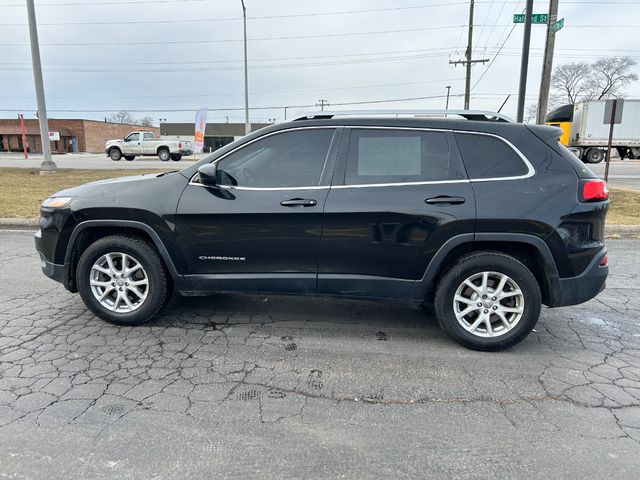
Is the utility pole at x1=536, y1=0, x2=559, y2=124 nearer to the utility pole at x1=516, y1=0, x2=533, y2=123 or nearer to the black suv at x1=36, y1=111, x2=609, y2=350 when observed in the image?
the utility pole at x1=516, y1=0, x2=533, y2=123

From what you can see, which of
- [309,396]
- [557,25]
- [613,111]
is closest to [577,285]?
[309,396]

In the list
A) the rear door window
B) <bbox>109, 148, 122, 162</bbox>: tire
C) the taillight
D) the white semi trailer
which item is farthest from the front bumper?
<bbox>109, 148, 122, 162</bbox>: tire

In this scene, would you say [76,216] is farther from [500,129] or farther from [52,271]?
[500,129]

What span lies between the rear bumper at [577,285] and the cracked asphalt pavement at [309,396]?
1.51ft

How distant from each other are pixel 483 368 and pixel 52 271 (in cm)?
375

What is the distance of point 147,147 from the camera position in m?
31.8

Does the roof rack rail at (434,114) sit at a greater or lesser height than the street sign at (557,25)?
lesser

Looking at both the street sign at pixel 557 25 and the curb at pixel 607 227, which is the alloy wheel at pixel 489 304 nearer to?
the curb at pixel 607 227

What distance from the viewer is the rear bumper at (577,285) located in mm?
3504

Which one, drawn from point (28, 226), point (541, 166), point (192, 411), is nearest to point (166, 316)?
point (192, 411)

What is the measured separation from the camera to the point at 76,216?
390cm

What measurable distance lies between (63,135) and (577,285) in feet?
199

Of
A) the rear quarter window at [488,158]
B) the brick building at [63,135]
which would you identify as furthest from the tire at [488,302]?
the brick building at [63,135]

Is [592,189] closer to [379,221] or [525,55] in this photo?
[379,221]
